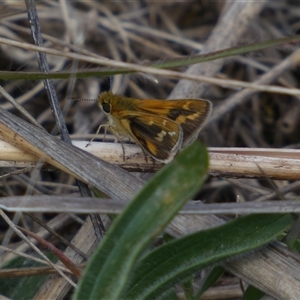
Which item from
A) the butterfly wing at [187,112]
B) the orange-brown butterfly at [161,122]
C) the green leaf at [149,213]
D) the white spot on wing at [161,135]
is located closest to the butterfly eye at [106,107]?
the orange-brown butterfly at [161,122]

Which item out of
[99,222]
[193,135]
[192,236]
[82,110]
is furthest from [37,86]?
[192,236]

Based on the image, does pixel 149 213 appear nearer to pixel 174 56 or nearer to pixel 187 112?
pixel 187 112

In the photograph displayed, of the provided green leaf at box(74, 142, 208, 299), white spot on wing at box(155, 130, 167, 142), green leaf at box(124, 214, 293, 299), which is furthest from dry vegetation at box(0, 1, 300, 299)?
green leaf at box(74, 142, 208, 299)

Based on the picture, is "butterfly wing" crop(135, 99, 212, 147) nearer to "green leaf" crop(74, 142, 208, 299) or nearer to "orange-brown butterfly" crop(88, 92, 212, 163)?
"orange-brown butterfly" crop(88, 92, 212, 163)

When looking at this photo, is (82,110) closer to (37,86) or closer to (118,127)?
(37,86)

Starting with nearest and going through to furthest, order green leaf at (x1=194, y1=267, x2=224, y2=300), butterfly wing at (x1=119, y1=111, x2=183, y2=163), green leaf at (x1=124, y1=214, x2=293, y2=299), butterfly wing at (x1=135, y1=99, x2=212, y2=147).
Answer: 1. green leaf at (x1=124, y1=214, x2=293, y2=299)
2. green leaf at (x1=194, y1=267, x2=224, y2=300)
3. butterfly wing at (x1=119, y1=111, x2=183, y2=163)
4. butterfly wing at (x1=135, y1=99, x2=212, y2=147)
